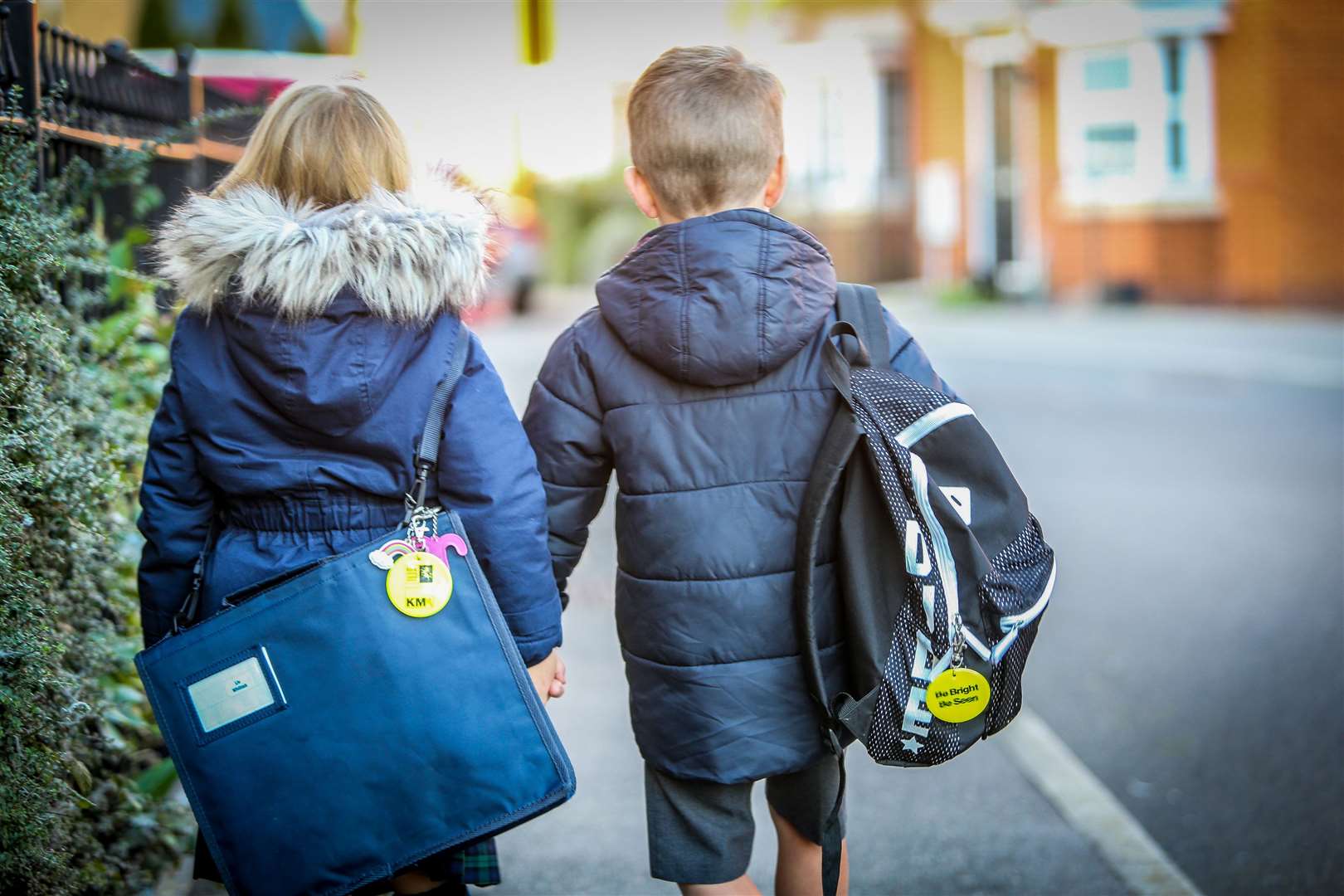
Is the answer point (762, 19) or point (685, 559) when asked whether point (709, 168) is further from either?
point (762, 19)

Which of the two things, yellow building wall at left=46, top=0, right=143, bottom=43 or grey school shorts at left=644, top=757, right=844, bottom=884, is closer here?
→ grey school shorts at left=644, top=757, right=844, bottom=884

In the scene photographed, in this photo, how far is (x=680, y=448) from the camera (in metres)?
2.47

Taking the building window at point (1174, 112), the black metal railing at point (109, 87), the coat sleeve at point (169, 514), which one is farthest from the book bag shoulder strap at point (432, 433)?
the building window at point (1174, 112)

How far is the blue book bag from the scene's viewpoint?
2.26 meters

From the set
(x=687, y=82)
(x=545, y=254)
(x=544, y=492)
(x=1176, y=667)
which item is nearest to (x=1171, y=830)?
(x=1176, y=667)

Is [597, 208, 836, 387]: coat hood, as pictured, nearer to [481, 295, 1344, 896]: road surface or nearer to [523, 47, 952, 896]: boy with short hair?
[523, 47, 952, 896]: boy with short hair

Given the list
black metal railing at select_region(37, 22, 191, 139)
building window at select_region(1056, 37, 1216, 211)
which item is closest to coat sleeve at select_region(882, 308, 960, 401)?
black metal railing at select_region(37, 22, 191, 139)

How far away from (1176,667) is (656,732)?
3160 millimetres

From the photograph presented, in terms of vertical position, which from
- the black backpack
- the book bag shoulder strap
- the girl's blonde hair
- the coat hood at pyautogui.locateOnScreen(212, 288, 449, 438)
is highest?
the girl's blonde hair

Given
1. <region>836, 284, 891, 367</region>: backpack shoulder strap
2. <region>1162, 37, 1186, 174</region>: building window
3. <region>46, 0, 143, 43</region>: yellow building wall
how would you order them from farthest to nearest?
<region>1162, 37, 1186, 174</region>: building window → <region>46, 0, 143, 43</region>: yellow building wall → <region>836, 284, 891, 367</region>: backpack shoulder strap

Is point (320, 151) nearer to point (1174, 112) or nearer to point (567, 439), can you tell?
point (567, 439)

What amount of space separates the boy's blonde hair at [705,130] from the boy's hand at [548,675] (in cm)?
88

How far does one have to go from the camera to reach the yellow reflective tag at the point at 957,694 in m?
2.37

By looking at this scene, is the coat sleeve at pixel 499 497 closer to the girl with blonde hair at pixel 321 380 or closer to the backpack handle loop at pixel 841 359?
the girl with blonde hair at pixel 321 380
